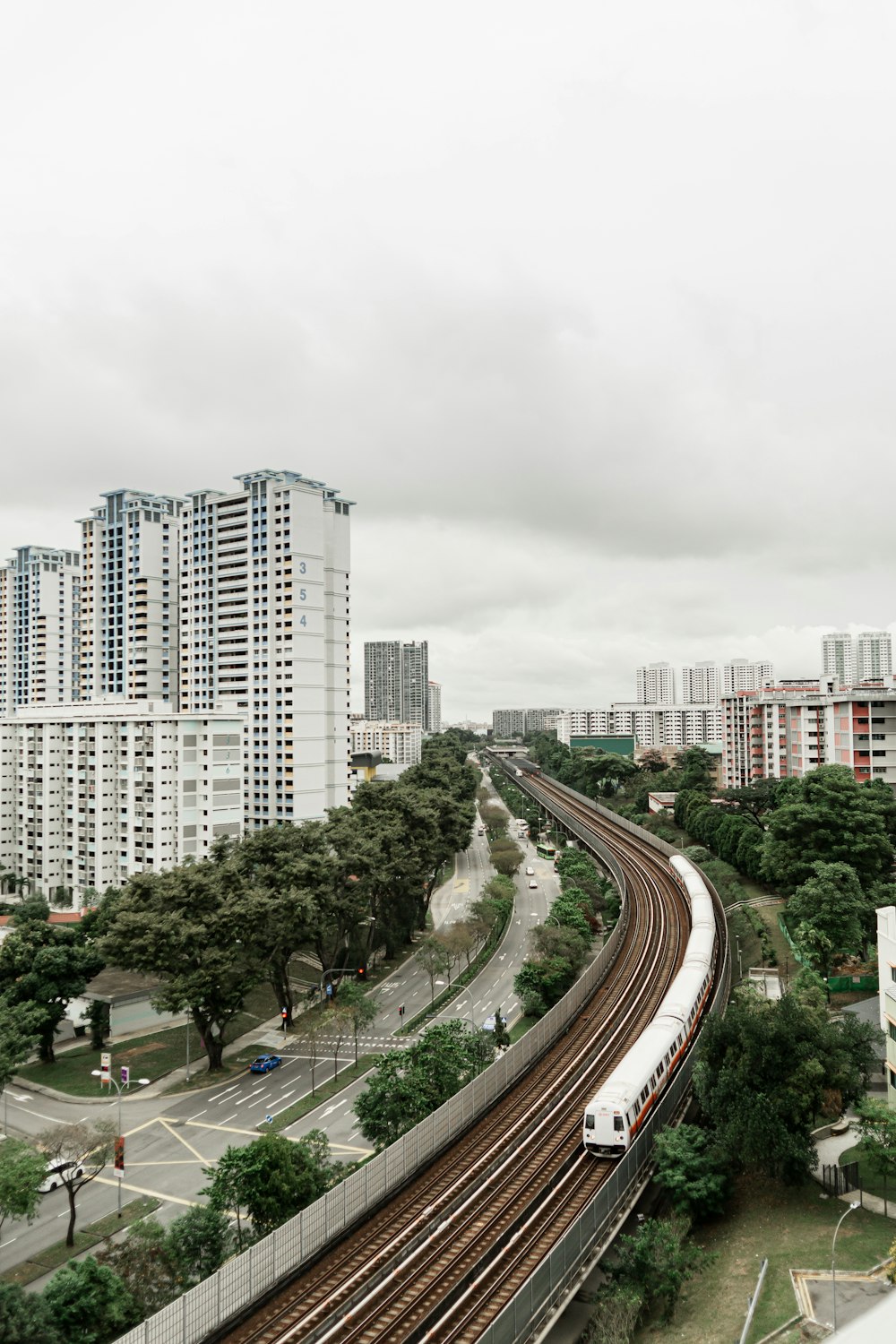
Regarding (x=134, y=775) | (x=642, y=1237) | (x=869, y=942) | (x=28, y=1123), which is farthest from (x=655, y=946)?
(x=134, y=775)

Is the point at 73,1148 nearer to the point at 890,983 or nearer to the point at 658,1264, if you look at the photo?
the point at 658,1264

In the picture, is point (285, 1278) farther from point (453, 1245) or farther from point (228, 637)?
point (228, 637)

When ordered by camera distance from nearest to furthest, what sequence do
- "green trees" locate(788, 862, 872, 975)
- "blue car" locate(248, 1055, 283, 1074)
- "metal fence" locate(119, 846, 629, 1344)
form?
"metal fence" locate(119, 846, 629, 1344) → "blue car" locate(248, 1055, 283, 1074) → "green trees" locate(788, 862, 872, 975)

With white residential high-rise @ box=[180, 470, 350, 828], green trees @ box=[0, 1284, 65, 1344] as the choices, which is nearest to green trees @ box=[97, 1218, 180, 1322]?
green trees @ box=[0, 1284, 65, 1344]

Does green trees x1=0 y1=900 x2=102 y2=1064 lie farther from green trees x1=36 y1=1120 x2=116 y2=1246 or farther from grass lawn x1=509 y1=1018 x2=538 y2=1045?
grass lawn x1=509 y1=1018 x2=538 y2=1045

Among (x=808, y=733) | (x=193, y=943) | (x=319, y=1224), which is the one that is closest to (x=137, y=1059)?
(x=193, y=943)

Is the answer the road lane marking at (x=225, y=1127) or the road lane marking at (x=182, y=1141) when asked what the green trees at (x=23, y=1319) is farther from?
the road lane marking at (x=225, y=1127)

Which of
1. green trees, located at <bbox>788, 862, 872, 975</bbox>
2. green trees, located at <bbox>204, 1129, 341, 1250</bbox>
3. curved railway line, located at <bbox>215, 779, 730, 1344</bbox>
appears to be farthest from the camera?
green trees, located at <bbox>788, 862, 872, 975</bbox>
